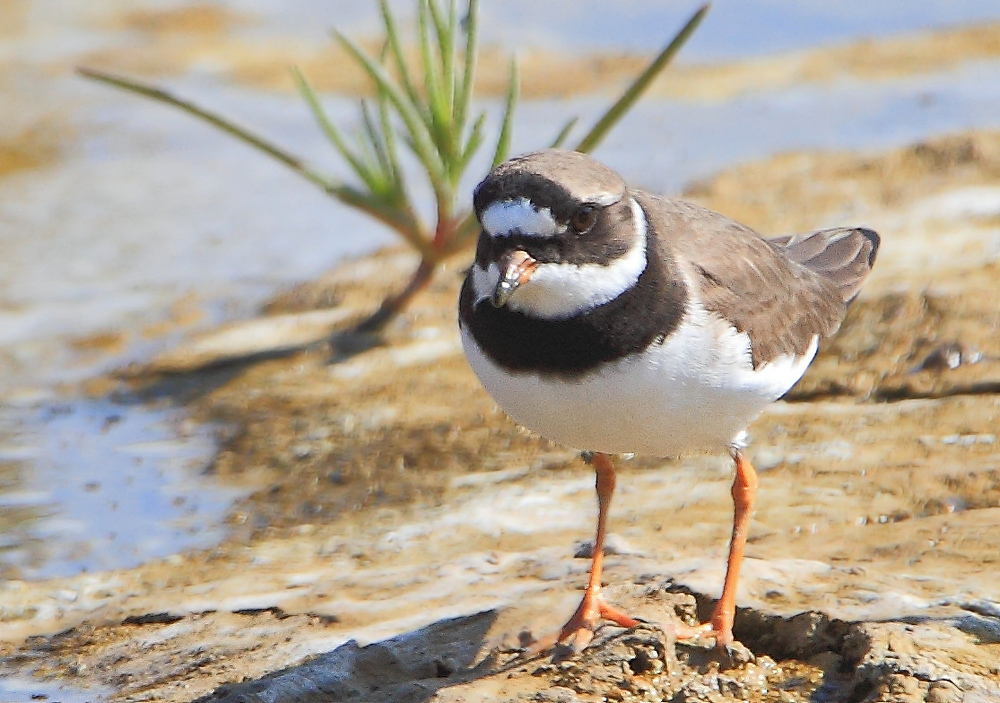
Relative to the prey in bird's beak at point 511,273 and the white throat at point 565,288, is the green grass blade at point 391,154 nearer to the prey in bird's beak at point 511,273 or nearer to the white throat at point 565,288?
the white throat at point 565,288

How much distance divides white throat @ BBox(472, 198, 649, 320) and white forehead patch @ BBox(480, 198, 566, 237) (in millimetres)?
23

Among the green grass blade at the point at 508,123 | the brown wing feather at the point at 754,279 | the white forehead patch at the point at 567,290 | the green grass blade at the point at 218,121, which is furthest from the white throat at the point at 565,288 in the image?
the green grass blade at the point at 218,121

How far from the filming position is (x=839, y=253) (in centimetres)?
567

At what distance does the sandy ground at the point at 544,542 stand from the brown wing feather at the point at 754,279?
2.47 feet

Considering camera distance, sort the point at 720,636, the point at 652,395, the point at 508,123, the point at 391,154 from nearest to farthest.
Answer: the point at 652,395 < the point at 720,636 < the point at 508,123 < the point at 391,154

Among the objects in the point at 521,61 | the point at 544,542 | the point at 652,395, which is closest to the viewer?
the point at 652,395

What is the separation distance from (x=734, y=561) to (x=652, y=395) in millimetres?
788

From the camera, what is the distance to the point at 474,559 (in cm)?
525

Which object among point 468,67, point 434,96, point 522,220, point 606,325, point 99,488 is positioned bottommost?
point 99,488

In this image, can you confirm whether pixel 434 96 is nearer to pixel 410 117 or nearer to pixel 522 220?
pixel 410 117

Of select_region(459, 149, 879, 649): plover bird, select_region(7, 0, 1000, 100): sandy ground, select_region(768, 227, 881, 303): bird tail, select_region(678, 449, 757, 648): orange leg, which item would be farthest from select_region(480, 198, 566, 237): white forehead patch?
select_region(7, 0, 1000, 100): sandy ground

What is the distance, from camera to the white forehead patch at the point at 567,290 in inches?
157

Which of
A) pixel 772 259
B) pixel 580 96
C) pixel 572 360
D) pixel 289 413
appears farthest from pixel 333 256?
pixel 572 360

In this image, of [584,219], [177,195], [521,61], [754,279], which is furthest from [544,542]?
[521,61]
